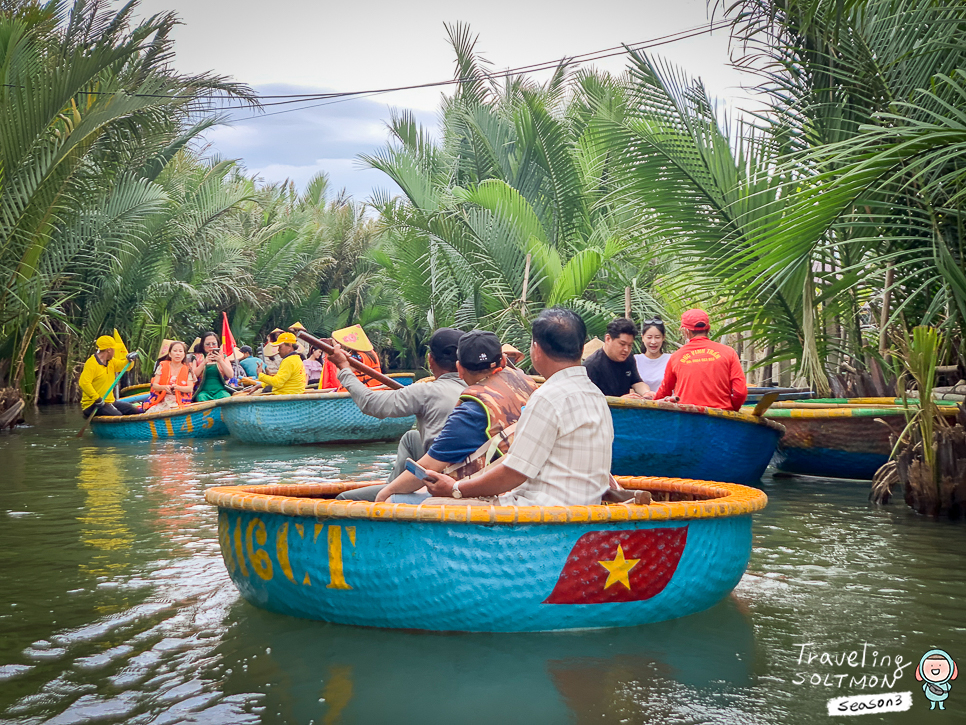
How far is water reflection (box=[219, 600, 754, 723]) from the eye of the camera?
3666 millimetres

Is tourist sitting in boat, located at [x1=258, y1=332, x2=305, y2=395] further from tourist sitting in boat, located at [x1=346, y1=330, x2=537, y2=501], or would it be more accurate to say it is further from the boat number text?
tourist sitting in boat, located at [x1=346, y1=330, x2=537, y2=501]

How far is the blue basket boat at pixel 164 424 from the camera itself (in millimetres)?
13797

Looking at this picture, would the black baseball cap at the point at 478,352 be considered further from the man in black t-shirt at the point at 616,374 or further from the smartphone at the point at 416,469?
the man in black t-shirt at the point at 616,374

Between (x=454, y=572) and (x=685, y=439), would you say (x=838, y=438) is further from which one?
(x=454, y=572)

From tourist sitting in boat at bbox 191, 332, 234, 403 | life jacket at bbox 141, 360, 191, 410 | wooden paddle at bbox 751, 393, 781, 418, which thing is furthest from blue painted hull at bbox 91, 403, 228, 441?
wooden paddle at bbox 751, 393, 781, 418

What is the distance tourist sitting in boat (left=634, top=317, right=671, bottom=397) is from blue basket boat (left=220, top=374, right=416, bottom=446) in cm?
399

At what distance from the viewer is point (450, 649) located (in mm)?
4344

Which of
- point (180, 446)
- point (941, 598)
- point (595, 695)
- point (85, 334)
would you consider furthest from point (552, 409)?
point (85, 334)

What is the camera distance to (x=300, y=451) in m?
12.7

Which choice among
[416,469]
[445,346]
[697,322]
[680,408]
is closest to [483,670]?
[416,469]

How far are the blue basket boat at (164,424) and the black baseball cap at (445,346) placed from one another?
8.71m

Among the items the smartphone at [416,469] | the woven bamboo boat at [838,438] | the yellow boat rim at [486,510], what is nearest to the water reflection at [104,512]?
the yellow boat rim at [486,510]

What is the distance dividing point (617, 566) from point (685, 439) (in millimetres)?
3800

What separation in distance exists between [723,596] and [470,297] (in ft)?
44.9
